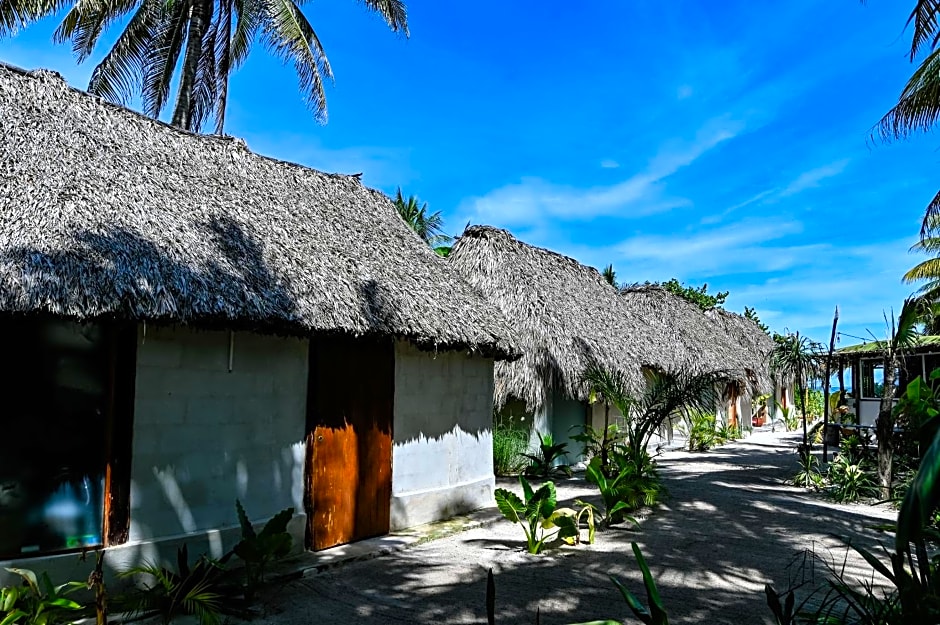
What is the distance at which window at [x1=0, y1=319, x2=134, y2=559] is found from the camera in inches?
188

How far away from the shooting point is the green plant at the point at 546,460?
11453mm

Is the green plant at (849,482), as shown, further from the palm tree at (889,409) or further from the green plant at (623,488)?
the green plant at (623,488)

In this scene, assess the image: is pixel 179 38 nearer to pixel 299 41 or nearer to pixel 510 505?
pixel 299 41

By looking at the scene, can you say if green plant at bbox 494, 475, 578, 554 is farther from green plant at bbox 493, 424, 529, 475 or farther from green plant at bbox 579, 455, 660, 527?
green plant at bbox 493, 424, 529, 475

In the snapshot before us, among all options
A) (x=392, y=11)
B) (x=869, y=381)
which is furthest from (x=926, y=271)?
(x=392, y=11)

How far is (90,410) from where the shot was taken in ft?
16.8

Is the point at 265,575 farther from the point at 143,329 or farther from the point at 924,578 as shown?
the point at 924,578

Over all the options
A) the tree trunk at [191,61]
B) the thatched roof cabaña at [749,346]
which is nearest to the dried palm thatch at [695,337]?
the thatched roof cabaña at [749,346]

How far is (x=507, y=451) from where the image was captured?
11688mm

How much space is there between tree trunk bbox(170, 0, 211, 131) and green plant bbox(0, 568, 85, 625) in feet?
35.5

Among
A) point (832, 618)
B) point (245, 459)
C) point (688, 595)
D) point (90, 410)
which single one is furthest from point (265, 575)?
point (832, 618)

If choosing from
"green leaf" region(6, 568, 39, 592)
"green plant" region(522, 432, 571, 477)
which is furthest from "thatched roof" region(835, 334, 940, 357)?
"green leaf" region(6, 568, 39, 592)

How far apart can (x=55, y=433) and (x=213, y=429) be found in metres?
1.23

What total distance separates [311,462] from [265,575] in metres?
1.23
